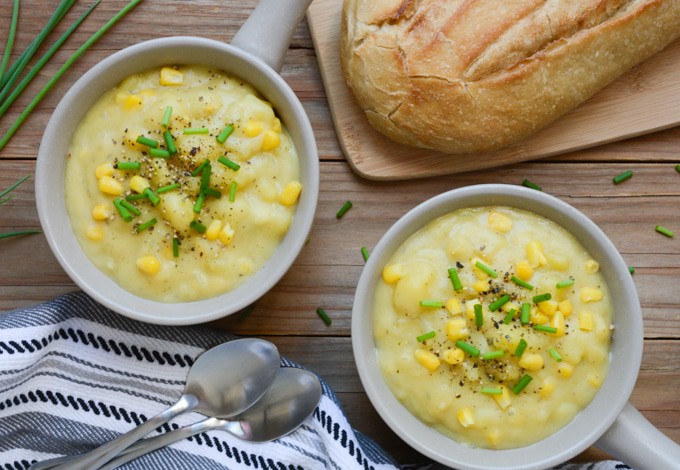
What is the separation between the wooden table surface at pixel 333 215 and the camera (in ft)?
7.38

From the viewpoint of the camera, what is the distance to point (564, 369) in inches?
75.6

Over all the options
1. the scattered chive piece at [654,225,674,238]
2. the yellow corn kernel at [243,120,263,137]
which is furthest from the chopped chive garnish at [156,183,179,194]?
the scattered chive piece at [654,225,674,238]

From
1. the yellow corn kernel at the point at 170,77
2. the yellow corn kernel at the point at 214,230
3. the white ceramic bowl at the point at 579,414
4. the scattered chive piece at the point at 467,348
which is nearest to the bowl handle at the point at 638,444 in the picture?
the white ceramic bowl at the point at 579,414

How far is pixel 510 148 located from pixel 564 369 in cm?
67

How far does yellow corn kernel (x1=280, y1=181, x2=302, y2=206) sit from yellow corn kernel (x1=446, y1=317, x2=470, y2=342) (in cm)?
51

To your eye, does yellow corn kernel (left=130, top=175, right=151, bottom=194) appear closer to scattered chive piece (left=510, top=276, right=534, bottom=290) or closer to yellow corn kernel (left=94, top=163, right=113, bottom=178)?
yellow corn kernel (left=94, top=163, right=113, bottom=178)

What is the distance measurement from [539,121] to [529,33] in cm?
24

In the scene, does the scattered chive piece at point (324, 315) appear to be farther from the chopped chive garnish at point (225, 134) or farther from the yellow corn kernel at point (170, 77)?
the yellow corn kernel at point (170, 77)

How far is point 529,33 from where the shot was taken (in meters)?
2.05

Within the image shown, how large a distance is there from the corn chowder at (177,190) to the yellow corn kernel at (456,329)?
0.50 m

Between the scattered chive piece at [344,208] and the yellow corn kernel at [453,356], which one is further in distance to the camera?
the scattered chive piece at [344,208]

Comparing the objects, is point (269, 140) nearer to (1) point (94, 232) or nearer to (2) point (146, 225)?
(2) point (146, 225)

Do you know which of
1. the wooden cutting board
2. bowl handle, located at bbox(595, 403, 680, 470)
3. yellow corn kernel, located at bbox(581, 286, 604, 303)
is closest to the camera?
bowl handle, located at bbox(595, 403, 680, 470)

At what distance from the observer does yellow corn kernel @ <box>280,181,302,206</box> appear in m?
1.95
